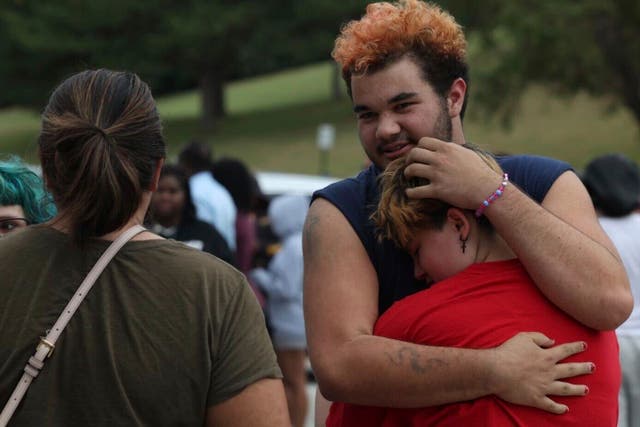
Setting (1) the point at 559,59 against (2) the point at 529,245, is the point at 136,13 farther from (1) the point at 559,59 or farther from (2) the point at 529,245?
(2) the point at 529,245

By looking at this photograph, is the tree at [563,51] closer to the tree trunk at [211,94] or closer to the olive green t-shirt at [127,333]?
the tree trunk at [211,94]

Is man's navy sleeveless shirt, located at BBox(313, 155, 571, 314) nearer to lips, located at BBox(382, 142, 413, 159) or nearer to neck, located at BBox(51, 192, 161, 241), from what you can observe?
lips, located at BBox(382, 142, 413, 159)

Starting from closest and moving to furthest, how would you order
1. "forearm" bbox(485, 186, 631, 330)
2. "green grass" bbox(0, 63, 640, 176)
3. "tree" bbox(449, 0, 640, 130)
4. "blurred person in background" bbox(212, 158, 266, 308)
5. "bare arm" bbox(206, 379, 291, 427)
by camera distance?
"bare arm" bbox(206, 379, 291, 427), "forearm" bbox(485, 186, 631, 330), "blurred person in background" bbox(212, 158, 266, 308), "tree" bbox(449, 0, 640, 130), "green grass" bbox(0, 63, 640, 176)

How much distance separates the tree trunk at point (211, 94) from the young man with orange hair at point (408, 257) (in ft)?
159

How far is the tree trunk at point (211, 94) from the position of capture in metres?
51.4

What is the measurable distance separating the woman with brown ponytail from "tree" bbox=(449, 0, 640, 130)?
32.8 metres

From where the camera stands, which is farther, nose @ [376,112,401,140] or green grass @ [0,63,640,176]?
green grass @ [0,63,640,176]

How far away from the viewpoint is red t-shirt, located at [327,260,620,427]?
8.66 feet

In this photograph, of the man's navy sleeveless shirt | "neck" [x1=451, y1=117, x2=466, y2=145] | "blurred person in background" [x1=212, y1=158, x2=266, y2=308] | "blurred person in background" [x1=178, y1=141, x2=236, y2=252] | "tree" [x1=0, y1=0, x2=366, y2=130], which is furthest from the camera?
"tree" [x1=0, y1=0, x2=366, y2=130]

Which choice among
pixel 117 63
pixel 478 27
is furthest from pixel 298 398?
pixel 117 63

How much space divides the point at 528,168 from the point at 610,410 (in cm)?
67

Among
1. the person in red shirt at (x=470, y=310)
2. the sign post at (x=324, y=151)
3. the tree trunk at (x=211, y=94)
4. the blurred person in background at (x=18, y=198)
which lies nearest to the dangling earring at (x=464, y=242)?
the person in red shirt at (x=470, y=310)

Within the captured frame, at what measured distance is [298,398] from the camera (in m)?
8.20

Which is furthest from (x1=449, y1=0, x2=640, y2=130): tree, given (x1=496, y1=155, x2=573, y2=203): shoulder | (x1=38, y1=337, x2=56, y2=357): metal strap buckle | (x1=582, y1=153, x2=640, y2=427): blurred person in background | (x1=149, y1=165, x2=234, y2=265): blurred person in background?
(x1=38, y1=337, x2=56, y2=357): metal strap buckle
